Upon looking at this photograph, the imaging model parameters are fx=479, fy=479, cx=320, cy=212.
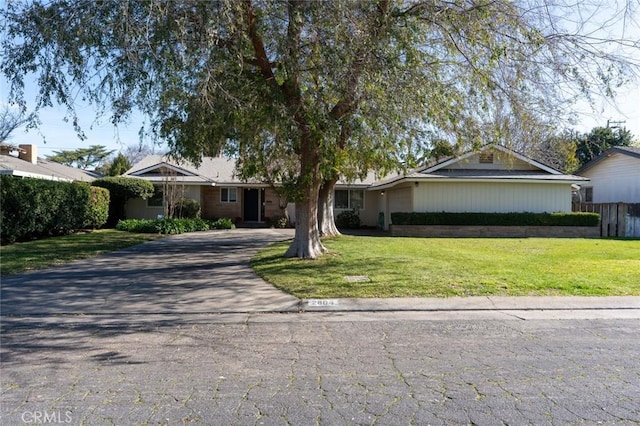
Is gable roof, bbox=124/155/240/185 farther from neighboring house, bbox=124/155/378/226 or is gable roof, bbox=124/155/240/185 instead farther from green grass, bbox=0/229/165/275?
green grass, bbox=0/229/165/275

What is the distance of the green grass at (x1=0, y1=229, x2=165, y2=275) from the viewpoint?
11773 mm

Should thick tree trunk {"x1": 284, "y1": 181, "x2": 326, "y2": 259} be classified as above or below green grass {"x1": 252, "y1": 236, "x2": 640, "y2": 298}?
above

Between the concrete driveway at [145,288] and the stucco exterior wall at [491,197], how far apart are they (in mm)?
11412

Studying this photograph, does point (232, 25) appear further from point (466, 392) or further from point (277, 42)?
point (466, 392)

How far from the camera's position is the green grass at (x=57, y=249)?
38.6ft

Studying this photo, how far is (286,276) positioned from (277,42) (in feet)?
16.3

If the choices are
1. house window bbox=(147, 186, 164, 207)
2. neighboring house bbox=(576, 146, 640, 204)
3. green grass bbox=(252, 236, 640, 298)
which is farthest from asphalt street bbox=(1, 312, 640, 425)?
neighboring house bbox=(576, 146, 640, 204)

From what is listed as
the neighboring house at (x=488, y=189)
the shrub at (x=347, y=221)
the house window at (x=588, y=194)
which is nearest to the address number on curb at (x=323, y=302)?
the neighboring house at (x=488, y=189)

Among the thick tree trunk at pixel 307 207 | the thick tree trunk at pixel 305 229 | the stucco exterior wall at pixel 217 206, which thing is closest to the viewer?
the thick tree trunk at pixel 307 207

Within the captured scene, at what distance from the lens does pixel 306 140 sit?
1208 cm

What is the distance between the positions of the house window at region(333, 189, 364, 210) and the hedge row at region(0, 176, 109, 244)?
42.7 ft

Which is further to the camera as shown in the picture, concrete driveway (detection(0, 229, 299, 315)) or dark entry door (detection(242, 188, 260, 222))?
dark entry door (detection(242, 188, 260, 222))

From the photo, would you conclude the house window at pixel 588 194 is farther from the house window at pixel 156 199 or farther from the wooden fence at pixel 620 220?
the house window at pixel 156 199

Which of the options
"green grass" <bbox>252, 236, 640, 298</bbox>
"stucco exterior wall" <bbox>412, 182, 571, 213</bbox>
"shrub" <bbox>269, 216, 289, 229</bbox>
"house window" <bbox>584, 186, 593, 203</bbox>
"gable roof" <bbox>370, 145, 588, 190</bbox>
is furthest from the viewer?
"house window" <bbox>584, 186, 593, 203</bbox>
